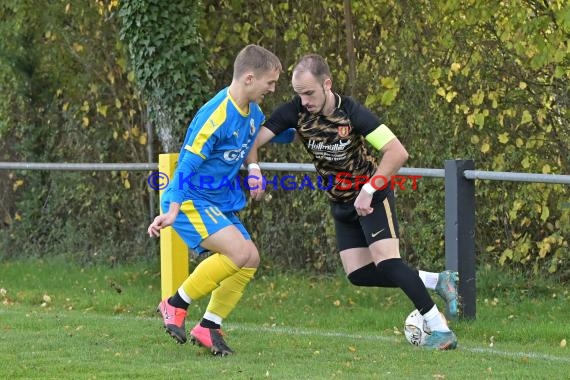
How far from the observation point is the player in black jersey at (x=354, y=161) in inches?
303

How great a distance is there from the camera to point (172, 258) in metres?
9.96

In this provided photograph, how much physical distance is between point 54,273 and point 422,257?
4098mm

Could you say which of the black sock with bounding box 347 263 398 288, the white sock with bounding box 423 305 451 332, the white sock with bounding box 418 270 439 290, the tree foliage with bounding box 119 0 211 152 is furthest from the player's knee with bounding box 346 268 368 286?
the tree foliage with bounding box 119 0 211 152

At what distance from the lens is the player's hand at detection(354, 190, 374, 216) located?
7.65 m

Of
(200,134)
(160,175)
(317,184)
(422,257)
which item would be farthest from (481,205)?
(200,134)

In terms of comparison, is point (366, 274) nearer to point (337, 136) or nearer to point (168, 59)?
point (337, 136)

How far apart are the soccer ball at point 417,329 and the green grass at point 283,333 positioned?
9 cm

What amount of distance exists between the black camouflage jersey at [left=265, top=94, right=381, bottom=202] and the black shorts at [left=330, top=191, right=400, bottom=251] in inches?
4.4

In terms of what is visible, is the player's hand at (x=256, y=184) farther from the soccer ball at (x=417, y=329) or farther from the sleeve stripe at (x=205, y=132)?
the soccer ball at (x=417, y=329)

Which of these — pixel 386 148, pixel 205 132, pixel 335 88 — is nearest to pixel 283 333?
pixel 386 148

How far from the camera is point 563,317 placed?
9.58 m

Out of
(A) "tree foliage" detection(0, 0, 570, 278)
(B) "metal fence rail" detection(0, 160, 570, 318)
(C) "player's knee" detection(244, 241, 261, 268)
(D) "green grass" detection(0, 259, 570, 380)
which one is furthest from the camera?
(A) "tree foliage" detection(0, 0, 570, 278)

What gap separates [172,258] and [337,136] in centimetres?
261

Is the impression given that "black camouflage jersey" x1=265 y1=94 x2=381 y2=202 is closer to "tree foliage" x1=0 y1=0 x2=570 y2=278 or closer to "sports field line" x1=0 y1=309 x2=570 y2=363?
"sports field line" x1=0 y1=309 x2=570 y2=363
